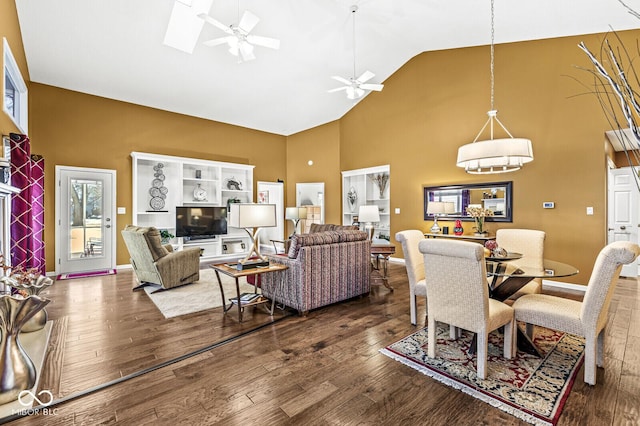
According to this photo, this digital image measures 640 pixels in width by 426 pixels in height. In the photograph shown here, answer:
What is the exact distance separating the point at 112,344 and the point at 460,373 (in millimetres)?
3091

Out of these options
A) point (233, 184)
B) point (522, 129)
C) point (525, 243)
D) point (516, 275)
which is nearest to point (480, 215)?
point (522, 129)

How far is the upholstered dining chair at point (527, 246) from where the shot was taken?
3.27 meters

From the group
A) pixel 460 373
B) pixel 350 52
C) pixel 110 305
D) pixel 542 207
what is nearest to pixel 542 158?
pixel 542 207

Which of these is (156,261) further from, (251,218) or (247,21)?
(247,21)

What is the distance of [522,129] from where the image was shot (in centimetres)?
530

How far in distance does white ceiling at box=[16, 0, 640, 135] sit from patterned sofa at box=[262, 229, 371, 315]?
11.4 ft

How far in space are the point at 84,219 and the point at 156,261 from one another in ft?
8.09

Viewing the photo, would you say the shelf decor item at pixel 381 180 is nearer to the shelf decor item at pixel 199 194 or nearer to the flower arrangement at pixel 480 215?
the flower arrangement at pixel 480 215

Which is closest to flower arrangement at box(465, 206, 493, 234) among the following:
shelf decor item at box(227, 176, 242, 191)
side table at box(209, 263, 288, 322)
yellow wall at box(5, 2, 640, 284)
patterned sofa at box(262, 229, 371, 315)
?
yellow wall at box(5, 2, 640, 284)

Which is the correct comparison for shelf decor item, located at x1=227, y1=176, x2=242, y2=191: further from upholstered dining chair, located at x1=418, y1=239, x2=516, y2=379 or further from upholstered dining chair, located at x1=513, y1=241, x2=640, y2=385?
upholstered dining chair, located at x1=513, y1=241, x2=640, y2=385

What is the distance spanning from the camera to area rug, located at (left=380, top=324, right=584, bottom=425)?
208 centimetres

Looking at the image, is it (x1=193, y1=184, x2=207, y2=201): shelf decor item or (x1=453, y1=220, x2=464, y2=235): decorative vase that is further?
(x1=193, y1=184, x2=207, y2=201): shelf decor item

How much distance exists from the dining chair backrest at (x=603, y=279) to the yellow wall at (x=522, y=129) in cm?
318

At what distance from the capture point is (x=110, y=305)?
4070 mm
